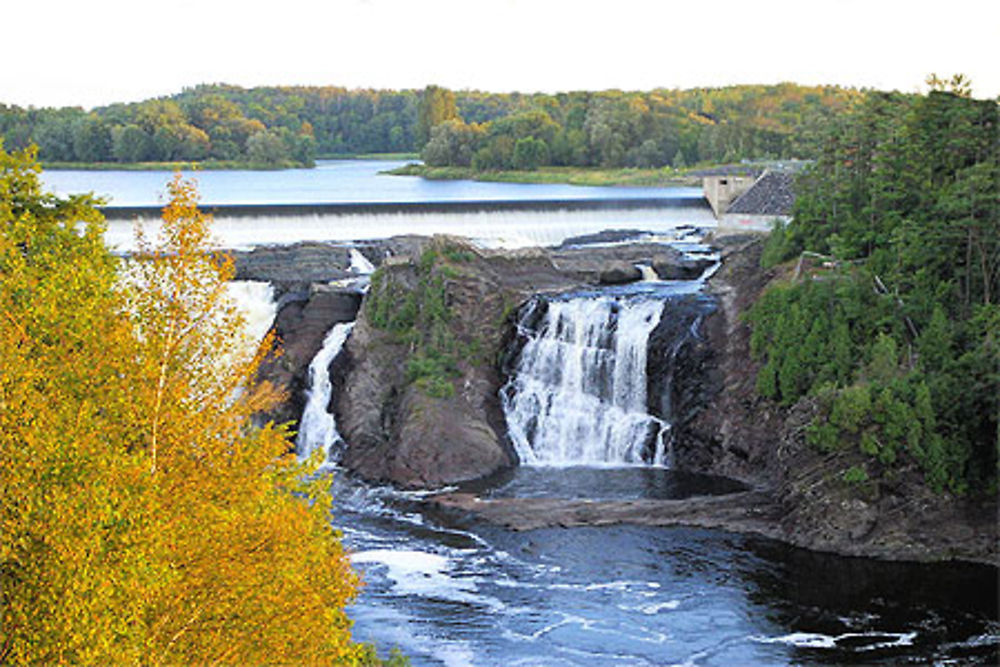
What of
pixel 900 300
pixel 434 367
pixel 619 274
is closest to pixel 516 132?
pixel 619 274

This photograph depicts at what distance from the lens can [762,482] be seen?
3794 cm

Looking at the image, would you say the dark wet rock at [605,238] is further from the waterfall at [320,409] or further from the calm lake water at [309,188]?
the calm lake water at [309,188]

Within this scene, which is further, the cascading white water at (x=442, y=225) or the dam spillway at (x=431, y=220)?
the dam spillway at (x=431, y=220)

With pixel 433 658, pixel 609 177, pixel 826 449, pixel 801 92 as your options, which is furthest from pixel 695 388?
pixel 801 92

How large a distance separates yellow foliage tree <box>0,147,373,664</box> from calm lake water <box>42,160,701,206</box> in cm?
7532

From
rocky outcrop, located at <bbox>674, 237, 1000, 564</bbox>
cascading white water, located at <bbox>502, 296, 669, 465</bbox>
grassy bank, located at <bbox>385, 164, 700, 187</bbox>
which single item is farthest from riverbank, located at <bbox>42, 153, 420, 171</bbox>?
rocky outcrop, located at <bbox>674, 237, 1000, 564</bbox>

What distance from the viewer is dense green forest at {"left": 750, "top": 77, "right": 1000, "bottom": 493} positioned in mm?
33125

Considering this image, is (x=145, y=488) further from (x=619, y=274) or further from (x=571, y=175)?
(x=571, y=175)

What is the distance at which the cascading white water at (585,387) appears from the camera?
41812mm

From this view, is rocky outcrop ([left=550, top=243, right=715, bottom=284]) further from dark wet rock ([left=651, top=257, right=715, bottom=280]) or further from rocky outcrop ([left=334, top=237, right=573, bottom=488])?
rocky outcrop ([left=334, top=237, right=573, bottom=488])

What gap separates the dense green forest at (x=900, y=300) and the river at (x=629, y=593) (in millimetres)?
3803

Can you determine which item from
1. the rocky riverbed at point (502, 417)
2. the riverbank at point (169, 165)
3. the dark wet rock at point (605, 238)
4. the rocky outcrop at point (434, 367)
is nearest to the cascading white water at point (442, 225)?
the dark wet rock at point (605, 238)

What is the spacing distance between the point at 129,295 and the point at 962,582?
22973 millimetres

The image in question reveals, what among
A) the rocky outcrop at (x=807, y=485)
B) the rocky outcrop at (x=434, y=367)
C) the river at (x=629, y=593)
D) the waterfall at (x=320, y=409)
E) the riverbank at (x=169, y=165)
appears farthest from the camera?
the riverbank at (x=169, y=165)
